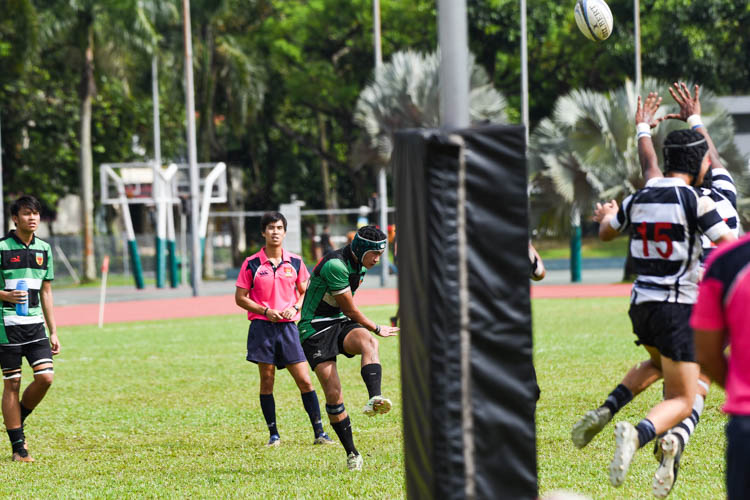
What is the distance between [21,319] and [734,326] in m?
6.56

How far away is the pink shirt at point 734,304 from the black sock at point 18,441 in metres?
6.52

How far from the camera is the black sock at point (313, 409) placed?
8531 mm

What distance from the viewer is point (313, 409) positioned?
28.0 feet

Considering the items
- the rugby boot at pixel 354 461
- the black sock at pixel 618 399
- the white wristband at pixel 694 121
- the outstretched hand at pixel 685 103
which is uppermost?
the outstretched hand at pixel 685 103

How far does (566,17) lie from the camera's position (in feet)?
148

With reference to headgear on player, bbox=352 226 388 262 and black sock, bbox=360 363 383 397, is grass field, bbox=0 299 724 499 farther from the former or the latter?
headgear on player, bbox=352 226 388 262

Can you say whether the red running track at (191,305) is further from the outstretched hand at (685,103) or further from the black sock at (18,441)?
the outstretched hand at (685,103)

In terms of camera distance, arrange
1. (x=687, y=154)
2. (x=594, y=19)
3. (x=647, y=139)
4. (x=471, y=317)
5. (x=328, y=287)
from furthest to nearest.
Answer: (x=594, y=19) → (x=328, y=287) → (x=647, y=139) → (x=687, y=154) → (x=471, y=317)

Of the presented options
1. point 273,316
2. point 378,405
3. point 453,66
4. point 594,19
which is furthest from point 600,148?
point 453,66

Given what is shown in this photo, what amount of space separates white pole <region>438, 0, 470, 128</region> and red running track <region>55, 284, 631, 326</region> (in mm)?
18799

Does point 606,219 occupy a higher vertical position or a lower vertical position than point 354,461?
higher

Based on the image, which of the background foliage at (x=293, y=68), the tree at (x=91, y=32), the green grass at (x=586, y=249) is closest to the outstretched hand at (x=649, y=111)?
the tree at (x=91, y=32)

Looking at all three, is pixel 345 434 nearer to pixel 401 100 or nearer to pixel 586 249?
pixel 401 100

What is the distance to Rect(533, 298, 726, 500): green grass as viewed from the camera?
6.54m
